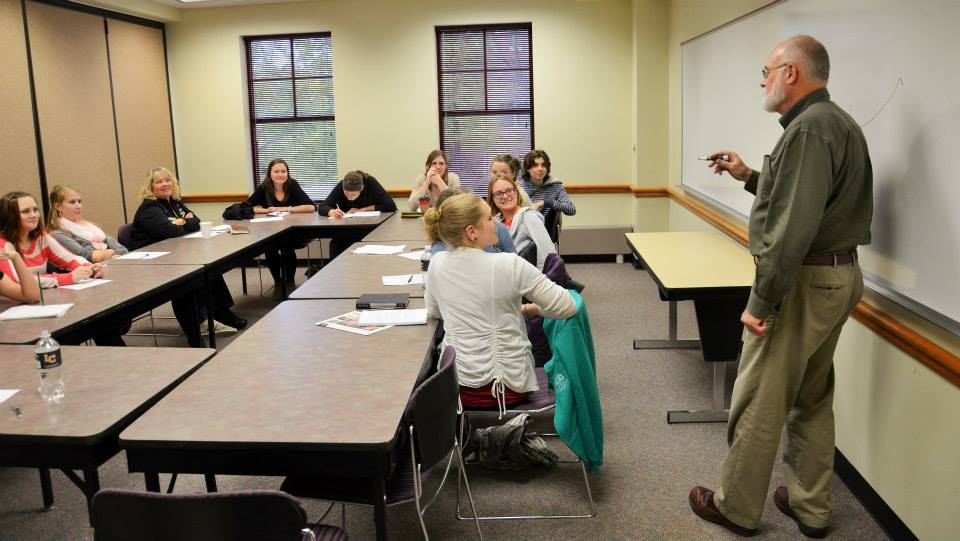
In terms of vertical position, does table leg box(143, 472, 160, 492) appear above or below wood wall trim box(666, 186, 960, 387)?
below

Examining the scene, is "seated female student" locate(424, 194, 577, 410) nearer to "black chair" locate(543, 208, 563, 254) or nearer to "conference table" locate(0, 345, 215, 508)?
"conference table" locate(0, 345, 215, 508)

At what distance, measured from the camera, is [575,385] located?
2.84 m

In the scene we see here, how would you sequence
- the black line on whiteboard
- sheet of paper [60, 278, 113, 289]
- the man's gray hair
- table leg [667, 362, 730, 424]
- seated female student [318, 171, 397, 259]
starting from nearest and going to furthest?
the man's gray hair → the black line on whiteboard → table leg [667, 362, 730, 424] → sheet of paper [60, 278, 113, 289] → seated female student [318, 171, 397, 259]

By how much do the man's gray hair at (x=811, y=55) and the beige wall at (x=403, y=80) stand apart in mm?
5157

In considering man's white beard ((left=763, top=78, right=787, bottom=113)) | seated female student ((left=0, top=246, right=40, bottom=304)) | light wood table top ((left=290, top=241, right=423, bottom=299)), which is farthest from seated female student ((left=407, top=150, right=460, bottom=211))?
man's white beard ((left=763, top=78, right=787, bottom=113))

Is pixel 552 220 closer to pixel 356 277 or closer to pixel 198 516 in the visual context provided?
pixel 356 277

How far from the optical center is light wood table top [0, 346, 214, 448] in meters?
2.04

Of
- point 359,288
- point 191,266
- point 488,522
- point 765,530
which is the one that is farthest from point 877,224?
point 191,266

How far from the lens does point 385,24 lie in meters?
7.90

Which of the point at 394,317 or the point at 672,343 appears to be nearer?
the point at 394,317

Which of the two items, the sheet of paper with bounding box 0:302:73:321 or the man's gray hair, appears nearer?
the man's gray hair

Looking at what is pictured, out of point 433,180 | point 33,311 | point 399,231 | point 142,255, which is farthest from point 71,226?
point 433,180

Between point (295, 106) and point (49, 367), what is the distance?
252 inches

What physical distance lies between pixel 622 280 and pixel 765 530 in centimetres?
447
